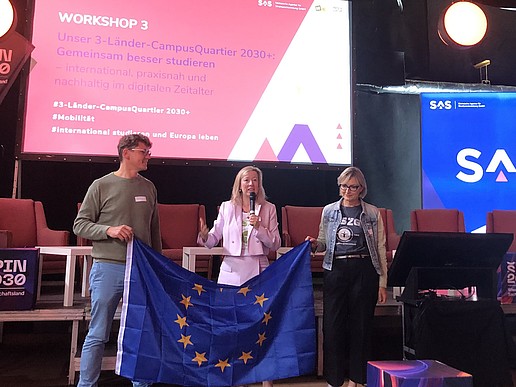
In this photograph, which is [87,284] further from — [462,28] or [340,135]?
[462,28]

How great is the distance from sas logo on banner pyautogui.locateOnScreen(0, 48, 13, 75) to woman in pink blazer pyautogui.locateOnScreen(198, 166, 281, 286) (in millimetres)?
3137

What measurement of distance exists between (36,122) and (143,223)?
2.54m

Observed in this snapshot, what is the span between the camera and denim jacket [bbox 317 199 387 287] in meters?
2.99

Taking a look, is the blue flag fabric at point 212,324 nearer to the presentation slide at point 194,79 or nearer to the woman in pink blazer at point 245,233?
the woman in pink blazer at point 245,233

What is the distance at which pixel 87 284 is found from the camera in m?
3.91

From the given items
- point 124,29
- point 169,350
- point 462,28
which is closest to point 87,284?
point 169,350

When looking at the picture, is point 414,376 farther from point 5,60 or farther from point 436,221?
point 5,60

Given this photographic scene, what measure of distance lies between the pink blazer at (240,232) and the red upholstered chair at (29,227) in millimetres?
1963

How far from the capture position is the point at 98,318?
104 inches

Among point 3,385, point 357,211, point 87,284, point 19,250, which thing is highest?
point 357,211

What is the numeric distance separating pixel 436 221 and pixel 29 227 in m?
4.18

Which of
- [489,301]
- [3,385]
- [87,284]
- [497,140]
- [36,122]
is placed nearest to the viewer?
[489,301]

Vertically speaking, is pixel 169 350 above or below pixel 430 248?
below

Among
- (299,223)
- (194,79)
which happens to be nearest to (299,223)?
(299,223)
